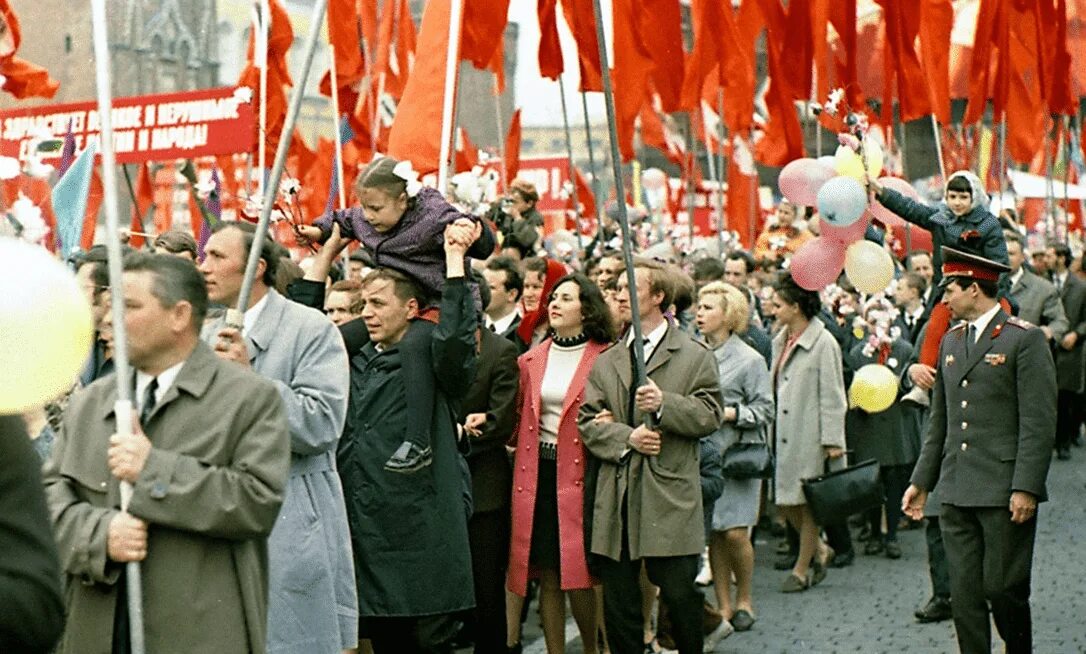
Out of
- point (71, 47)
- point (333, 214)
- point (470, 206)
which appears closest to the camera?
point (333, 214)

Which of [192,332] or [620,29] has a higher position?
[620,29]

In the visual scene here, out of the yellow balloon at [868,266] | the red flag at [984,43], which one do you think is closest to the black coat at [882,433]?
the yellow balloon at [868,266]

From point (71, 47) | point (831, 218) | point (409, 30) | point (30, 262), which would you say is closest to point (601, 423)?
point (831, 218)

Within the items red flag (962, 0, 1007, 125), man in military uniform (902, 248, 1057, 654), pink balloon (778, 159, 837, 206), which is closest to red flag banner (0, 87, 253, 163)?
pink balloon (778, 159, 837, 206)

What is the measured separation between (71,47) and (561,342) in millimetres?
36301

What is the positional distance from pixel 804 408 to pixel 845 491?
1.32m

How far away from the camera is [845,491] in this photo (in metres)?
11.6

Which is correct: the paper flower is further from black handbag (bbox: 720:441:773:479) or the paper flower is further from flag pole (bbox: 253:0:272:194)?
black handbag (bbox: 720:441:773:479)

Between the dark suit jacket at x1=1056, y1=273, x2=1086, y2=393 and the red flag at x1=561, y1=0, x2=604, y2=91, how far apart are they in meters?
7.30

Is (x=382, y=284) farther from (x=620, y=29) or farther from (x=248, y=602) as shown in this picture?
(x=620, y=29)

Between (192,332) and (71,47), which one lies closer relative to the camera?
(192,332)

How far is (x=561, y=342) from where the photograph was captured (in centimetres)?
948

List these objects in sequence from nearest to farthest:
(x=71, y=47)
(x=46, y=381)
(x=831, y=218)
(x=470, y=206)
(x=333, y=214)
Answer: (x=46, y=381) → (x=333, y=214) → (x=470, y=206) → (x=831, y=218) → (x=71, y=47)

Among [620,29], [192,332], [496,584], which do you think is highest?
[620,29]
